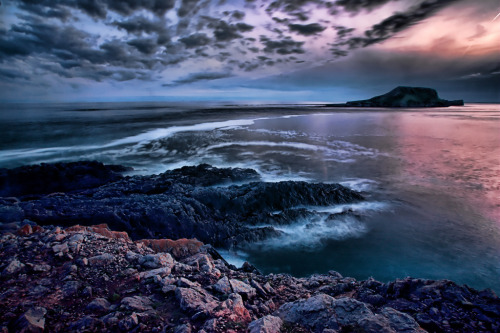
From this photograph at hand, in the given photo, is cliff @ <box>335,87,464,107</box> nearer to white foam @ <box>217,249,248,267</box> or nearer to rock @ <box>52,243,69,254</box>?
white foam @ <box>217,249,248,267</box>

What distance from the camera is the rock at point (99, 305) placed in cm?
296

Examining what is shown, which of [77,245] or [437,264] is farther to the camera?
[437,264]

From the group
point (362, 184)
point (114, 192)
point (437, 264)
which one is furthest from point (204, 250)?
point (362, 184)

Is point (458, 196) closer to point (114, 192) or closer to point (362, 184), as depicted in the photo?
point (362, 184)

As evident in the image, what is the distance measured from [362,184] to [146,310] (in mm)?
12110

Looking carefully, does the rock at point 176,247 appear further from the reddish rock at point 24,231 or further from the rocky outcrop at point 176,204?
the reddish rock at point 24,231

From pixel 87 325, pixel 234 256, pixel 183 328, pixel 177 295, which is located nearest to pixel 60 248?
pixel 87 325

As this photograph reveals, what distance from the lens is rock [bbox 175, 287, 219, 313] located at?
310 centimetres

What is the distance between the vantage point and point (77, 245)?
161 inches

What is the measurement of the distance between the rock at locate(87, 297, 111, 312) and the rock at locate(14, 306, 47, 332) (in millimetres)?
457

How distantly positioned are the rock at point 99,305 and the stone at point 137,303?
0.19 metres

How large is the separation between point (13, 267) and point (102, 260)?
1.12 m

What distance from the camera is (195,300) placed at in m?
3.23

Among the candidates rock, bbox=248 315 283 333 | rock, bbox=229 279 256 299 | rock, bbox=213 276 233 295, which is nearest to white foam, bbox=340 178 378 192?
rock, bbox=229 279 256 299
